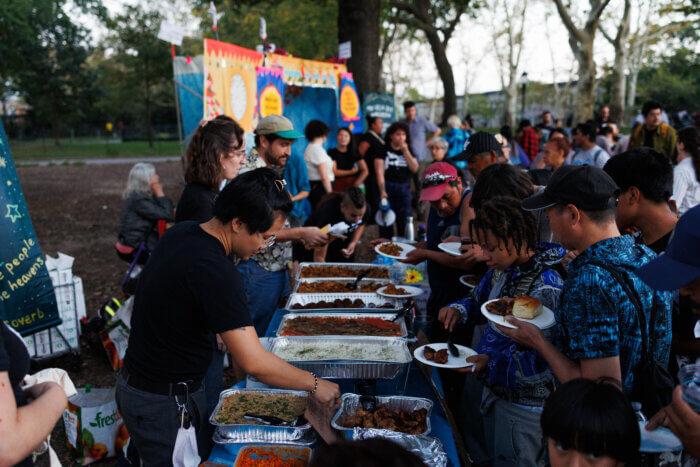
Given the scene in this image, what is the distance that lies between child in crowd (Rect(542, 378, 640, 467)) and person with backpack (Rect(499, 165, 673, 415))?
18cm

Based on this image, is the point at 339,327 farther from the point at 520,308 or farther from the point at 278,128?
the point at 278,128

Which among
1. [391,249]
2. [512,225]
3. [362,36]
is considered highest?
[362,36]

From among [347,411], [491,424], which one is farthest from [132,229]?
[491,424]

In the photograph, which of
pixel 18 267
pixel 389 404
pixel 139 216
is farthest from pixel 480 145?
pixel 18 267

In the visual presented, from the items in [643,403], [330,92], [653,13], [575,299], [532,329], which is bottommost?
[643,403]

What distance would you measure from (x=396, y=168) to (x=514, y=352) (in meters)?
5.14

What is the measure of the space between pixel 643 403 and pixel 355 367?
3.82 ft

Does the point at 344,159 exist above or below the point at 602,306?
above

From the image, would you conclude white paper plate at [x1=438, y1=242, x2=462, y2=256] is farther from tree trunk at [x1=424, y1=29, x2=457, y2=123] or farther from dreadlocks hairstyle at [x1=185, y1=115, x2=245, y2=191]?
tree trunk at [x1=424, y1=29, x2=457, y2=123]

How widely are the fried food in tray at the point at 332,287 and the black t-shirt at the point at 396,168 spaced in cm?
361

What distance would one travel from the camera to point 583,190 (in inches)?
61.4

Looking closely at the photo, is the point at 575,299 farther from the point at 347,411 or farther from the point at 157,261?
the point at 157,261

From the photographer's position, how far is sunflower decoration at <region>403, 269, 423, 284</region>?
12.0 ft

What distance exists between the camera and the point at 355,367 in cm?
225
